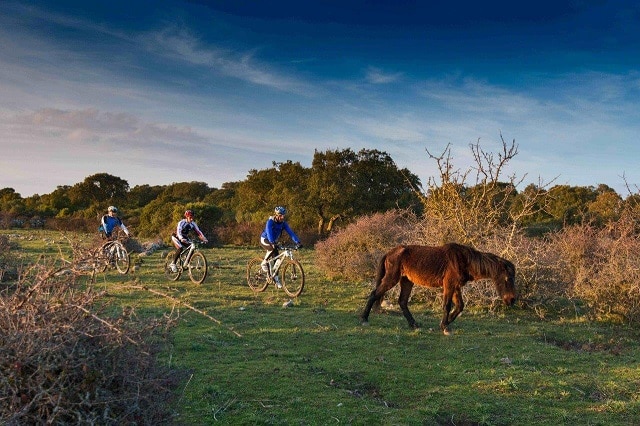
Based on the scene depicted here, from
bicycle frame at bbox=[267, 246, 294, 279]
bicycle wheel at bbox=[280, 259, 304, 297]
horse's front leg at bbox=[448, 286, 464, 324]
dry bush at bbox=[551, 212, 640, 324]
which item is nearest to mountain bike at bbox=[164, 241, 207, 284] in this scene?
bicycle frame at bbox=[267, 246, 294, 279]

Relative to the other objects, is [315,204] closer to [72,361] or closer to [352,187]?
[352,187]

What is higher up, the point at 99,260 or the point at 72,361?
the point at 99,260

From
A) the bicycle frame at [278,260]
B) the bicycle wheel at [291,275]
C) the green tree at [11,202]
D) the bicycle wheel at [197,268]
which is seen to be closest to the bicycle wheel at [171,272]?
the bicycle wheel at [197,268]

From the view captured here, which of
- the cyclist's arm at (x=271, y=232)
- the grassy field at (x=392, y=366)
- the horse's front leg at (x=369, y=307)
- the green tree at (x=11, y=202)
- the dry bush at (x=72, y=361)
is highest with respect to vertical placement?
the green tree at (x=11, y=202)

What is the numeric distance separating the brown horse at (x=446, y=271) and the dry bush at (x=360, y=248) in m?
5.83

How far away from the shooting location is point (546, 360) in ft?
25.3

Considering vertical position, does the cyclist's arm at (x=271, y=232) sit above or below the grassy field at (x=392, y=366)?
above

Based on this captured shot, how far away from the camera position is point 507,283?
9.12 m

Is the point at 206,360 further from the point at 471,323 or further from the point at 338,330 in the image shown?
the point at 471,323

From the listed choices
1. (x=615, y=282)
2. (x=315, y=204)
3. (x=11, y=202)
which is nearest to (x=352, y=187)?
(x=315, y=204)

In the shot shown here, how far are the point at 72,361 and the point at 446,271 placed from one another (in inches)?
295

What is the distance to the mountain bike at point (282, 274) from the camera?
41.8ft

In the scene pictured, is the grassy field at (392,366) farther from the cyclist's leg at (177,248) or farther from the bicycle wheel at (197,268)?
the cyclist's leg at (177,248)

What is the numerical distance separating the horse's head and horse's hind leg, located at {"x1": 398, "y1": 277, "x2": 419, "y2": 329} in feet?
5.41
